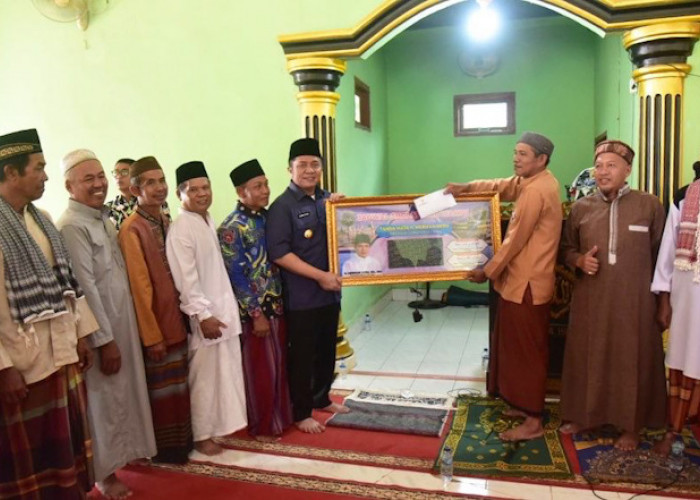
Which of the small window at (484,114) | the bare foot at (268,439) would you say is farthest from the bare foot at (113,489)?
the small window at (484,114)

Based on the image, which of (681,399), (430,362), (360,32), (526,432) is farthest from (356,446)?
(360,32)

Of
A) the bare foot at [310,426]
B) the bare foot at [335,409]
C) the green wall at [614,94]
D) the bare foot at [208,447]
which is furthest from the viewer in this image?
the green wall at [614,94]

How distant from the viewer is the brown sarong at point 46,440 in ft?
7.20

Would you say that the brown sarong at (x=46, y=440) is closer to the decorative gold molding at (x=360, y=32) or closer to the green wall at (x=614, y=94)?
the decorative gold molding at (x=360, y=32)

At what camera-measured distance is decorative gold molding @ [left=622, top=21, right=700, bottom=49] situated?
344cm

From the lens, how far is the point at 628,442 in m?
3.07

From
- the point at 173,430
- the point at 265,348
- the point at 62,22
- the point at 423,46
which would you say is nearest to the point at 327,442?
the point at 265,348

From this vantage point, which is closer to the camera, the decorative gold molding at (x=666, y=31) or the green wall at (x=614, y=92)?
the decorative gold molding at (x=666, y=31)

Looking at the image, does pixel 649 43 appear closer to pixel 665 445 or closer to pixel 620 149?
pixel 620 149

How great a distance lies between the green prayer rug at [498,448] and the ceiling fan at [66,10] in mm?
4068

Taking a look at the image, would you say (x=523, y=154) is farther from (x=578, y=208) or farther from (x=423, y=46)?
(x=423, y=46)

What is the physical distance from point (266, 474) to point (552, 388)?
Answer: 2010 millimetres

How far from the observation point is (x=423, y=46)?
7262 millimetres

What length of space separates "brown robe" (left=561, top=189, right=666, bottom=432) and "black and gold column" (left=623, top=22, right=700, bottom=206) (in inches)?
29.9
